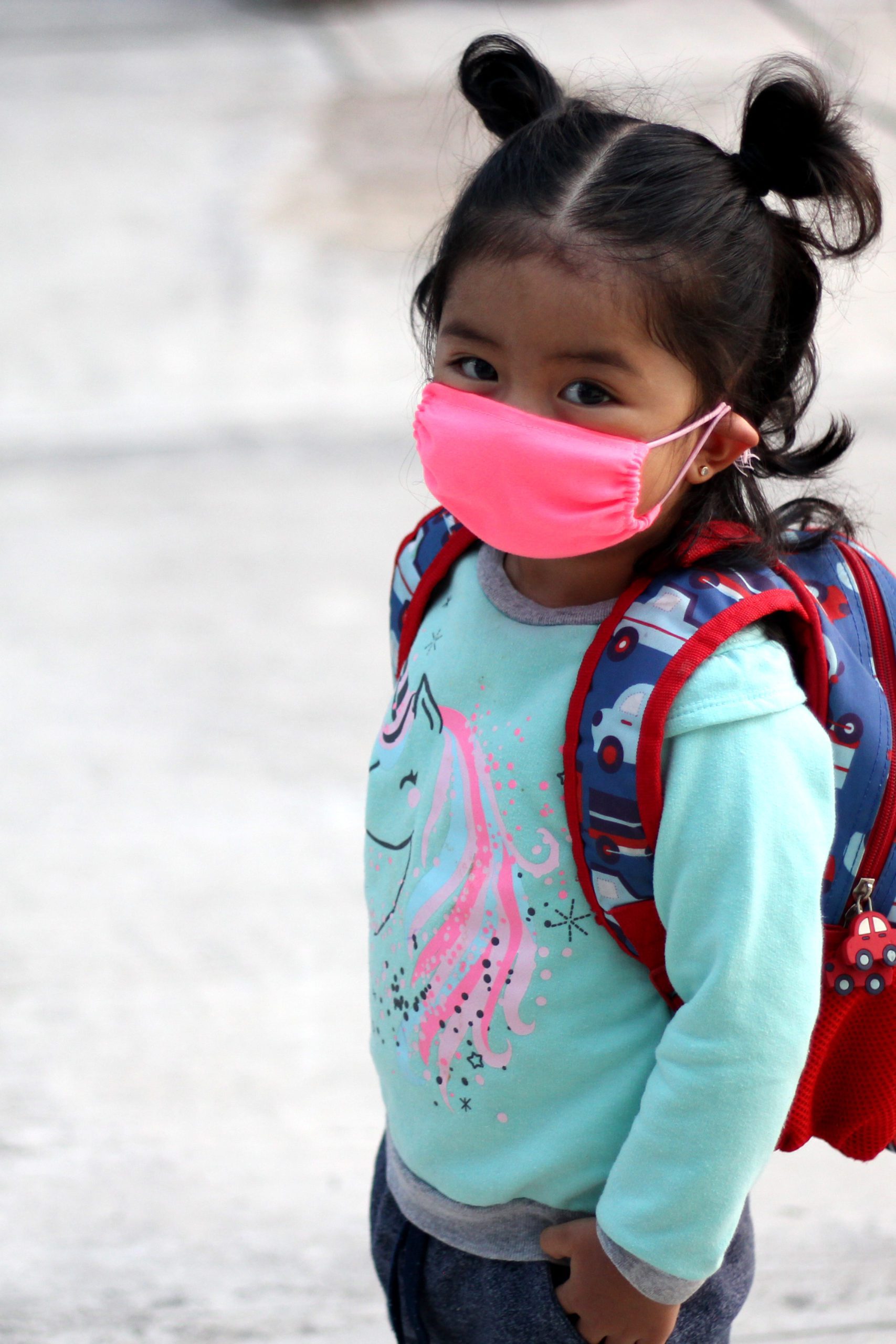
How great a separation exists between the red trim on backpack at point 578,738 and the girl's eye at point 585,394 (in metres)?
0.14

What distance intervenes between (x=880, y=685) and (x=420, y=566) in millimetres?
444

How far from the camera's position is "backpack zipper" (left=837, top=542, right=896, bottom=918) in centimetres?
111

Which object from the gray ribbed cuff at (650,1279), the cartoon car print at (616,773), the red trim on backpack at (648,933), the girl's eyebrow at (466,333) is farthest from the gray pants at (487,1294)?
the girl's eyebrow at (466,333)

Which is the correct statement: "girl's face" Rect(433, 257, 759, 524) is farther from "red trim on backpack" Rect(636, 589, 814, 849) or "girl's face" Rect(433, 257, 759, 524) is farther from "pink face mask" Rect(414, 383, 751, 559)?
"red trim on backpack" Rect(636, 589, 814, 849)

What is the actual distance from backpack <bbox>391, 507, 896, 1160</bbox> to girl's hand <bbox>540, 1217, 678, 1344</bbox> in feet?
0.57

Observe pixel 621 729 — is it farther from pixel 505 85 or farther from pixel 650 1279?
pixel 505 85

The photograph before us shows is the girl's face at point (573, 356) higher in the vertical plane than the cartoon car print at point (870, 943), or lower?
higher

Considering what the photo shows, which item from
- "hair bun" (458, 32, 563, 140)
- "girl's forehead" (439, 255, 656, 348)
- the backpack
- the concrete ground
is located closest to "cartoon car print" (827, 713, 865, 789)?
the backpack

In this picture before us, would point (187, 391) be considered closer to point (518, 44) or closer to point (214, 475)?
point (214, 475)

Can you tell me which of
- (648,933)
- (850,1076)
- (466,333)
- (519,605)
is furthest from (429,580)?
(850,1076)

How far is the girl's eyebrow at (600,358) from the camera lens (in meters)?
1.04

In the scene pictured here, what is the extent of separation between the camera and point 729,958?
1.00m

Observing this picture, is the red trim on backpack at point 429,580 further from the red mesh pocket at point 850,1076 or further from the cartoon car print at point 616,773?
the red mesh pocket at point 850,1076

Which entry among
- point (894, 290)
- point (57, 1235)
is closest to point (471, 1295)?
point (57, 1235)
